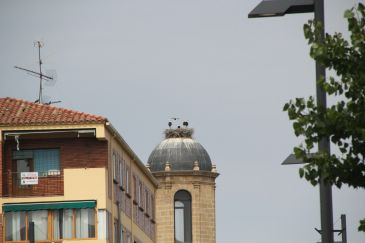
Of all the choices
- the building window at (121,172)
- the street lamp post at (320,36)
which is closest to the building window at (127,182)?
the building window at (121,172)

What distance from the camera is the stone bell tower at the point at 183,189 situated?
124 meters

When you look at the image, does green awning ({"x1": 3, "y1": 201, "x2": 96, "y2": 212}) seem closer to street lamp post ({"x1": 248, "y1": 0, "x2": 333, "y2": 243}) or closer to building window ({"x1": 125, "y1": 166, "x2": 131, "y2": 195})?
building window ({"x1": 125, "y1": 166, "x2": 131, "y2": 195})

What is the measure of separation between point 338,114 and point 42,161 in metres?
45.6

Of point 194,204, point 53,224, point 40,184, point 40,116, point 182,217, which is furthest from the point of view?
point 182,217

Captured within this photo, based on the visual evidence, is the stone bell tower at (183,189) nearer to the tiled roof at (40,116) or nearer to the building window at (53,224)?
the tiled roof at (40,116)

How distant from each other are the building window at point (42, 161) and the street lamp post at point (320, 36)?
42.1m

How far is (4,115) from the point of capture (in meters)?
78.6

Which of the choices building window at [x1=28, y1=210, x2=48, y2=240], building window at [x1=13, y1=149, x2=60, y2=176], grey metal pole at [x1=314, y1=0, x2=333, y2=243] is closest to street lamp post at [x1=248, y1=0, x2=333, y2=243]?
grey metal pole at [x1=314, y1=0, x2=333, y2=243]

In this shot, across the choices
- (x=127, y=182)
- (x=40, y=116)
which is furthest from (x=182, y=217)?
(x=40, y=116)

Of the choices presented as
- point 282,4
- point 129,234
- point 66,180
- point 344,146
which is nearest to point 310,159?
point 344,146

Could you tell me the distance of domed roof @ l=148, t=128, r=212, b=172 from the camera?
12544 centimetres

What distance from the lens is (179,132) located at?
128250 millimetres

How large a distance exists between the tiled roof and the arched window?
4599 cm

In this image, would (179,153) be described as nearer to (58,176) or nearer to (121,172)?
(121,172)
